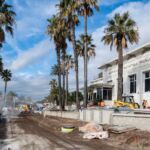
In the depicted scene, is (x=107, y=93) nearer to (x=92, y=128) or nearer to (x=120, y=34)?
(x=120, y=34)

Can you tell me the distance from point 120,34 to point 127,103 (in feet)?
30.1

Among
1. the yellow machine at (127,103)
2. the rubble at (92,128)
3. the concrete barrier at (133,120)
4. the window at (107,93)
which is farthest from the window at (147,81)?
the rubble at (92,128)

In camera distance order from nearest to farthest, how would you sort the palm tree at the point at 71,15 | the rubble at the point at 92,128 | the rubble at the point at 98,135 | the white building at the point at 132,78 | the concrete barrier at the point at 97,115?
the rubble at the point at 98,135 → the rubble at the point at 92,128 → the concrete barrier at the point at 97,115 → the white building at the point at 132,78 → the palm tree at the point at 71,15

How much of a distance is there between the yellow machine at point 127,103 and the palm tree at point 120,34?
81 cm

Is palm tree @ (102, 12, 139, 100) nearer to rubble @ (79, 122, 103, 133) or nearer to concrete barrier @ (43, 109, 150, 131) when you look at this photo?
concrete barrier @ (43, 109, 150, 131)

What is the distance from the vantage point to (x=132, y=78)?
54.2 meters

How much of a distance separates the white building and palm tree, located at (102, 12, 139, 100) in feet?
7.57

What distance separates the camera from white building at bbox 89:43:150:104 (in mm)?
49281

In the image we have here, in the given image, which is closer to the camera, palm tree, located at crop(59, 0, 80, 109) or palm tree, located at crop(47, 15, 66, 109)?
palm tree, located at crop(59, 0, 80, 109)

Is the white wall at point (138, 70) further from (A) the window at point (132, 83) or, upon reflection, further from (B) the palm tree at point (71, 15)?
(B) the palm tree at point (71, 15)

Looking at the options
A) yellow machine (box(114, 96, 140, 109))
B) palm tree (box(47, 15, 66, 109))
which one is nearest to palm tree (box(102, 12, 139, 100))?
yellow machine (box(114, 96, 140, 109))

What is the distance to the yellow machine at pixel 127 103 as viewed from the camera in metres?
41.5

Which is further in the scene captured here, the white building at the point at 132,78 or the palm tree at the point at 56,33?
the palm tree at the point at 56,33

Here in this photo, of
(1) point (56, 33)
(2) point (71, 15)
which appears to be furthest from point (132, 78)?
(1) point (56, 33)
